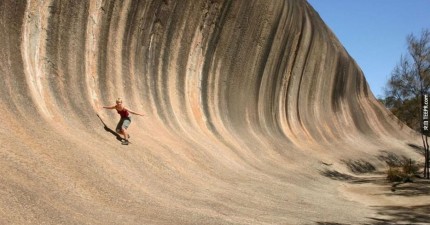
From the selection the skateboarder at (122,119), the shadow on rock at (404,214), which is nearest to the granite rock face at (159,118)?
the skateboarder at (122,119)

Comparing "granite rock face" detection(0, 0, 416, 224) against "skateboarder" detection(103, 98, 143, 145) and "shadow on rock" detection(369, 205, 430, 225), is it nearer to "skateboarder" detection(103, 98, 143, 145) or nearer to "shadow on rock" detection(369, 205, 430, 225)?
"skateboarder" detection(103, 98, 143, 145)

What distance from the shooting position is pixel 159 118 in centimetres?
1309

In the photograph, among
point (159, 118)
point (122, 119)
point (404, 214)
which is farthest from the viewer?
point (159, 118)

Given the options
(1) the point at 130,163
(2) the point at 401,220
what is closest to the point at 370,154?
(2) the point at 401,220

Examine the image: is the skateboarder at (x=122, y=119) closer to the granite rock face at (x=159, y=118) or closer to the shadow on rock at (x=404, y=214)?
the granite rock face at (x=159, y=118)

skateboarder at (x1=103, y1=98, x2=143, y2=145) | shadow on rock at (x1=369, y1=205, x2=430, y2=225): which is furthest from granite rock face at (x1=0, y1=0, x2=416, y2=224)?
shadow on rock at (x1=369, y1=205, x2=430, y2=225)

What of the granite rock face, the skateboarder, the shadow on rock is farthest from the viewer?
the skateboarder

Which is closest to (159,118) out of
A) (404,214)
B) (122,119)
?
(122,119)

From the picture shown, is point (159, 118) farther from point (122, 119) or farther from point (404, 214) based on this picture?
point (404, 214)

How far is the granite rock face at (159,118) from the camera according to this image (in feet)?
25.5

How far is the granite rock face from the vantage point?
25.5ft

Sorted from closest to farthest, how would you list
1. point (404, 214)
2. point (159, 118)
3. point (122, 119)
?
1. point (404, 214)
2. point (122, 119)
3. point (159, 118)

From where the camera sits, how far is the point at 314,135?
79.4ft

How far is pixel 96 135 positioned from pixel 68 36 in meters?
2.43
